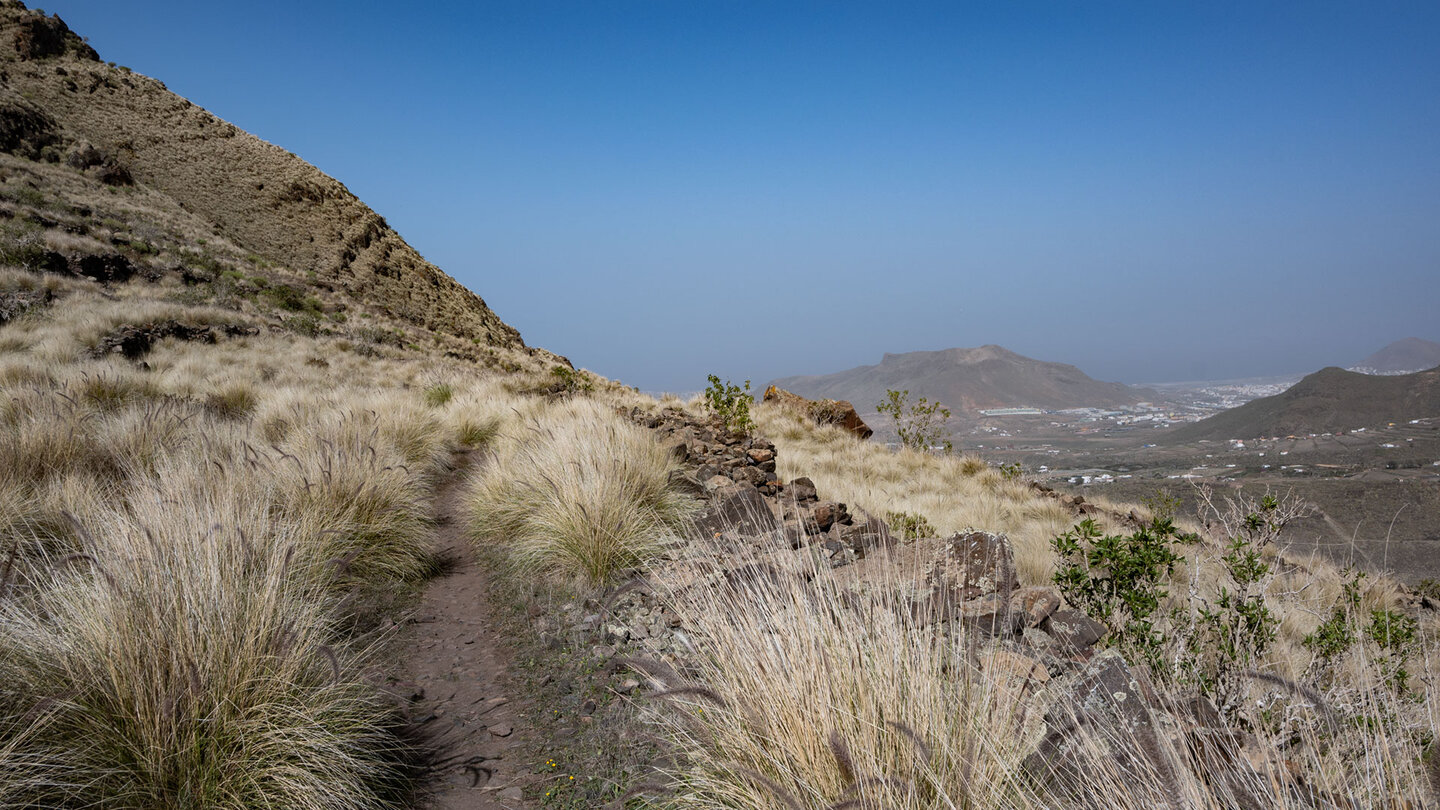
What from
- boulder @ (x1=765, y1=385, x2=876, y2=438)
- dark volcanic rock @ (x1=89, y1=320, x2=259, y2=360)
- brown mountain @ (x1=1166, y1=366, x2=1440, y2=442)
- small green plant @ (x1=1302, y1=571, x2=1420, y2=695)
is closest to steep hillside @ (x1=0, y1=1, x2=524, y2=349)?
dark volcanic rock @ (x1=89, y1=320, x2=259, y2=360)

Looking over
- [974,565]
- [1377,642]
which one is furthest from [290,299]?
[1377,642]

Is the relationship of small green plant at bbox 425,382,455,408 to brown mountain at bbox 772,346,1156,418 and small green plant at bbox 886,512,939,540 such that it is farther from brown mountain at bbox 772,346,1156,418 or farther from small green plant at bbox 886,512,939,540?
brown mountain at bbox 772,346,1156,418

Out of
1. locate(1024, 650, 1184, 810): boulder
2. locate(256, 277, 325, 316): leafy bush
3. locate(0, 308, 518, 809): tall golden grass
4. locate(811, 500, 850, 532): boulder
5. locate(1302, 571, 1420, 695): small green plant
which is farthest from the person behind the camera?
locate(256, 277, 325, 316): leafy bush

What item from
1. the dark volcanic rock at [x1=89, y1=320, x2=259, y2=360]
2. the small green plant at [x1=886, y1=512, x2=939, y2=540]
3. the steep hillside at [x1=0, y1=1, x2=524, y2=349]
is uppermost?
the steep hillside at [x1=0, y1=1, x2=524, y2=349]

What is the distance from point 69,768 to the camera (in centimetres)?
195

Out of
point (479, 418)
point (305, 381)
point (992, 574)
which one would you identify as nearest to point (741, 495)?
point (992, 574)

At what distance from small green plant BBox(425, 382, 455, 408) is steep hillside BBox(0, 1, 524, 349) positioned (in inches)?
834

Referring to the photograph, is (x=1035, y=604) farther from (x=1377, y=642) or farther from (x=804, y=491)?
(x=804, y=491)

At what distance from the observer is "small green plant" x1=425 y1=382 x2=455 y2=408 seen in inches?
477

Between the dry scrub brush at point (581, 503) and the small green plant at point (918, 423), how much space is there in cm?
934

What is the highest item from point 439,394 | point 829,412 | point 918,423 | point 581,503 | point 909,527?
point 439,394

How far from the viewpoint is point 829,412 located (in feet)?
53.5

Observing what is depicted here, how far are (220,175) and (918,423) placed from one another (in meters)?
45.7

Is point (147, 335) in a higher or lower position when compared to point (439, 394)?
higher
